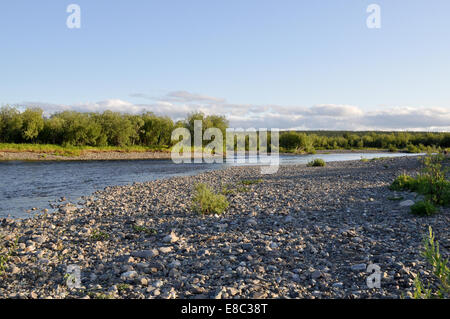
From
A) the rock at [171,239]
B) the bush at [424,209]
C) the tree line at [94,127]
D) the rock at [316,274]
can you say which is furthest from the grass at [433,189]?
the tree line at [94,127]

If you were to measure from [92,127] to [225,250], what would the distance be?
67930 mm

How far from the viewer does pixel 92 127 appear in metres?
67.8

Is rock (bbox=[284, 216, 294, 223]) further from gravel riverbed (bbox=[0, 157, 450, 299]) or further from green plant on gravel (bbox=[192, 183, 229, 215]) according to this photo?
green plant on gravel (bbox=[192, 183, 229, 215])

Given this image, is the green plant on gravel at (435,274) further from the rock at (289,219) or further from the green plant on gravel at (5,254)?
the green plant on gravel at (5,254)

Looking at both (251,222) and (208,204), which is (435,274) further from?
(208,204)

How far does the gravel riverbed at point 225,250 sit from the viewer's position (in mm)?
5484

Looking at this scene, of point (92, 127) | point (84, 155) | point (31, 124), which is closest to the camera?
point (84, 155)

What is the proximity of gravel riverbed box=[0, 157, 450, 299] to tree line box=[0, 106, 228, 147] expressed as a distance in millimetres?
60232

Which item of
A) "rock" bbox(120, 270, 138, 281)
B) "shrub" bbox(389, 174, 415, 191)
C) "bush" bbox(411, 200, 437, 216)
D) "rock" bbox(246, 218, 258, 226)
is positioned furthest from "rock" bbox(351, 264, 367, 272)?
"shrub" bbox(389, 174, 415, 191)

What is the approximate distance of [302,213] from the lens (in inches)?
436

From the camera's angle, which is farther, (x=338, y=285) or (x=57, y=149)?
(x=57, y=149)

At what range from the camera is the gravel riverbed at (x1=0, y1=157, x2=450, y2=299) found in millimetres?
5484

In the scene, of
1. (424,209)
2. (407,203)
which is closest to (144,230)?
(424,209)
